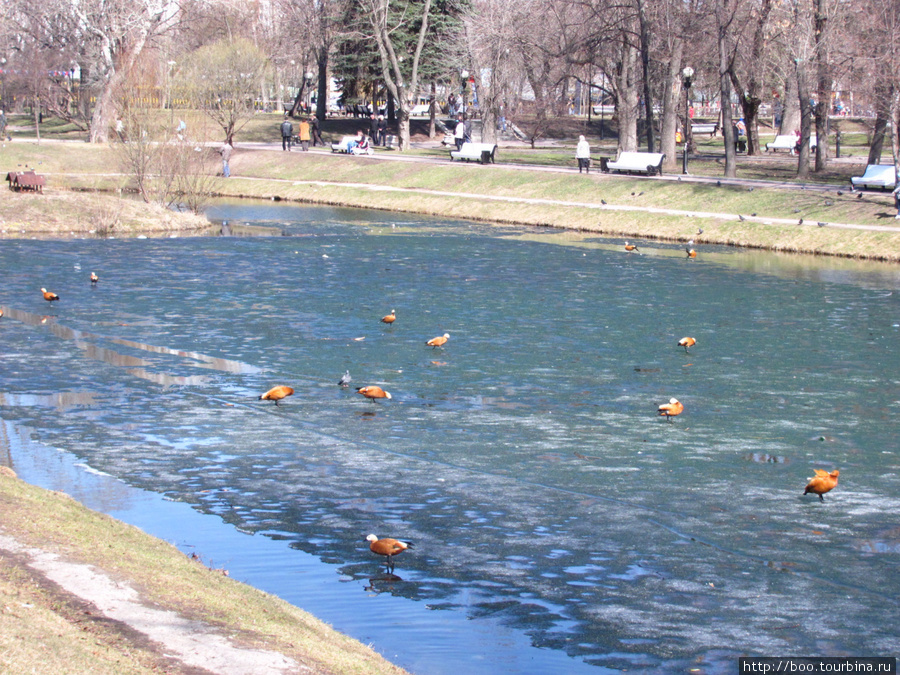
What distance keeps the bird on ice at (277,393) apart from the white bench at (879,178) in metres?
26.3

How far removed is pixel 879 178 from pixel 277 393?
26.7 m

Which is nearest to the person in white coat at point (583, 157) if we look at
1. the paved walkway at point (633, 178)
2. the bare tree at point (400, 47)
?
the paved walkway at point (633, 178)

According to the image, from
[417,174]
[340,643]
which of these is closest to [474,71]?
[417,174]

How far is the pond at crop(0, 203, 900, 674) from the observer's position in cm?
862

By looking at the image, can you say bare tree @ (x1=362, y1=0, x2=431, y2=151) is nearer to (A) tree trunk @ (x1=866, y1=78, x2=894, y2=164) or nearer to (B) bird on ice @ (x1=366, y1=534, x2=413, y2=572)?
(A) tree trunk @ (x1=866, y1=78, x2=894, y2=164)

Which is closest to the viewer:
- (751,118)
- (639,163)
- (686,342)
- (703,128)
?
(686,342)

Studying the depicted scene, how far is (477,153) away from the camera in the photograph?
50.2 meters

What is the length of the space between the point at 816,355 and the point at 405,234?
19.6 metres

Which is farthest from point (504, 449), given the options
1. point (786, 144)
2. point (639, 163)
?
point (786, 144)

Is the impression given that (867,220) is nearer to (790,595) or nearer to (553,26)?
(790,595)

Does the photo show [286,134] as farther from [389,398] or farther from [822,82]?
[389,398]

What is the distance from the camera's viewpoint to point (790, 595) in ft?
29.3

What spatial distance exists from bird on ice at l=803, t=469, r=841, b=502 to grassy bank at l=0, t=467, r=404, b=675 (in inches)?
219

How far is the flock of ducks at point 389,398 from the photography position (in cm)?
936
